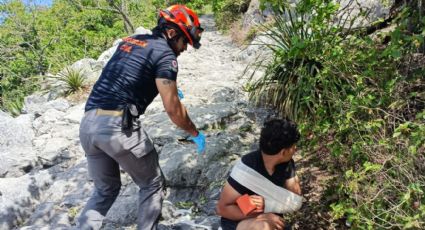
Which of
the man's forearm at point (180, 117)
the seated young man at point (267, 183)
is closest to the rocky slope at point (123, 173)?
the seated young man at point (267, 183)

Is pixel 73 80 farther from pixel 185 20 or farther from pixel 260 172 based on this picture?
pixel 260 172

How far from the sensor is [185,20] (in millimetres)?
2814

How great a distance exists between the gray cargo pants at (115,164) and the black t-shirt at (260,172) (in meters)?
0.64

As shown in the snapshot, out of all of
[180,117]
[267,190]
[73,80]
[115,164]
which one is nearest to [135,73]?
[180,117]

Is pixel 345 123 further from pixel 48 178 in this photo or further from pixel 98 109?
pixel 48 178

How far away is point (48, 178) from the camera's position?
4.75 metres

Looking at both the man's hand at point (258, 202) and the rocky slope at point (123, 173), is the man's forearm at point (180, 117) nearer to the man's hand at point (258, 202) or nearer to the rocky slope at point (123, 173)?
the man's hand at point (258, 202)

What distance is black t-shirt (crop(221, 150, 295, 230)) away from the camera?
2.53 metres

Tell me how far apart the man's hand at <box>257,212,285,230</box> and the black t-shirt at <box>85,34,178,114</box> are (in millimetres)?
1112

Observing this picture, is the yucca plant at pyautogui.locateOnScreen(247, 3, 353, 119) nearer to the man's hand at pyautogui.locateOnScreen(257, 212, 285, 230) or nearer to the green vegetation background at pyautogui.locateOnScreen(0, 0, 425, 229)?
the green vegetation background at pyautogui.locateOnScreen(0, 0, 425, 229)

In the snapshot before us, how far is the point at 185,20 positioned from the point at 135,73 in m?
0.54

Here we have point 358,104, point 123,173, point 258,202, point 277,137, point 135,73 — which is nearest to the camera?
point 277,137

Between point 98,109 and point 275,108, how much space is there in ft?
9.65

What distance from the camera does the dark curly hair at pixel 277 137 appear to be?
94.7 inches
